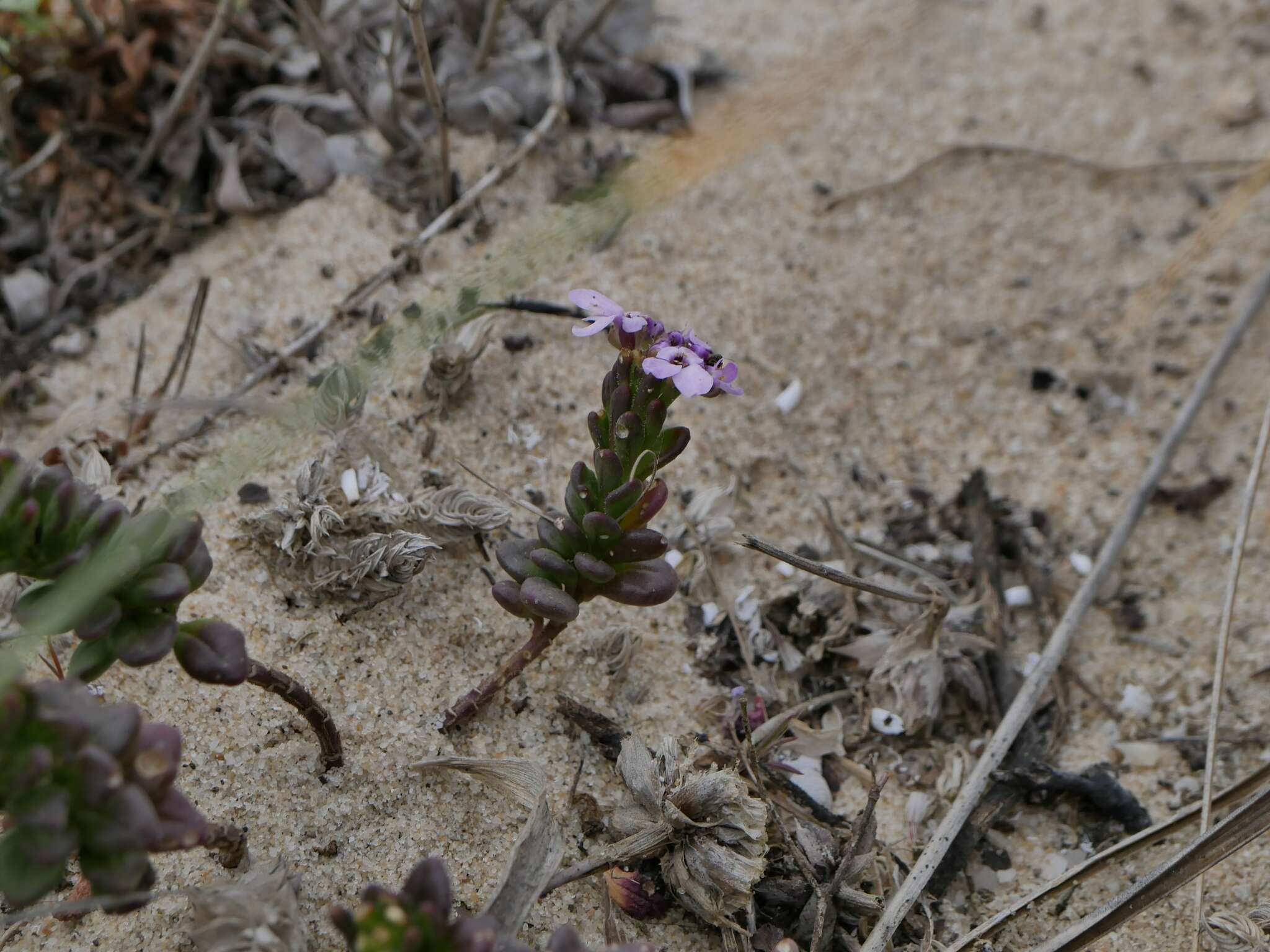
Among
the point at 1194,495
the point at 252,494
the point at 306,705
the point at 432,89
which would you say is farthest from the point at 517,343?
the point at 1194,495

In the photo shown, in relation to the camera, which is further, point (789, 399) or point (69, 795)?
point (789, 399)

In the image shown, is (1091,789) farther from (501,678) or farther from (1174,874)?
(501,678)

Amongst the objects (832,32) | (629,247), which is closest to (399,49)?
(629,247)

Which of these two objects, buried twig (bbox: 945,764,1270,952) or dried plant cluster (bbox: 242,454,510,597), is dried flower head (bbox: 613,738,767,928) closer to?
buried twig (bbox: 945,764,1270,952)

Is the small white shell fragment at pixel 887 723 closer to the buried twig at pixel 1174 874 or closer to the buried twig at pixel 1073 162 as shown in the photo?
the buried twig at pixel 1174 874

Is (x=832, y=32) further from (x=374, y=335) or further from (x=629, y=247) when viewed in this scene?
(x=374, y=335)

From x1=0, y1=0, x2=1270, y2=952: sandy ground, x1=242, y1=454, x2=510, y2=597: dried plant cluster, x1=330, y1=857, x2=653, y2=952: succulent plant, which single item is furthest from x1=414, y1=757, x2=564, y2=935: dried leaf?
x1=242, y1=454, x2=510, y2=597: dried plant cluster

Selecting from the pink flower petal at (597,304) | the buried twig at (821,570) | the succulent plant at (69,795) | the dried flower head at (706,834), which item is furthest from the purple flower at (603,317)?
the succulent plant at (69,795)

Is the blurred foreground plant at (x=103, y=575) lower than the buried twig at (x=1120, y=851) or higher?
higher
